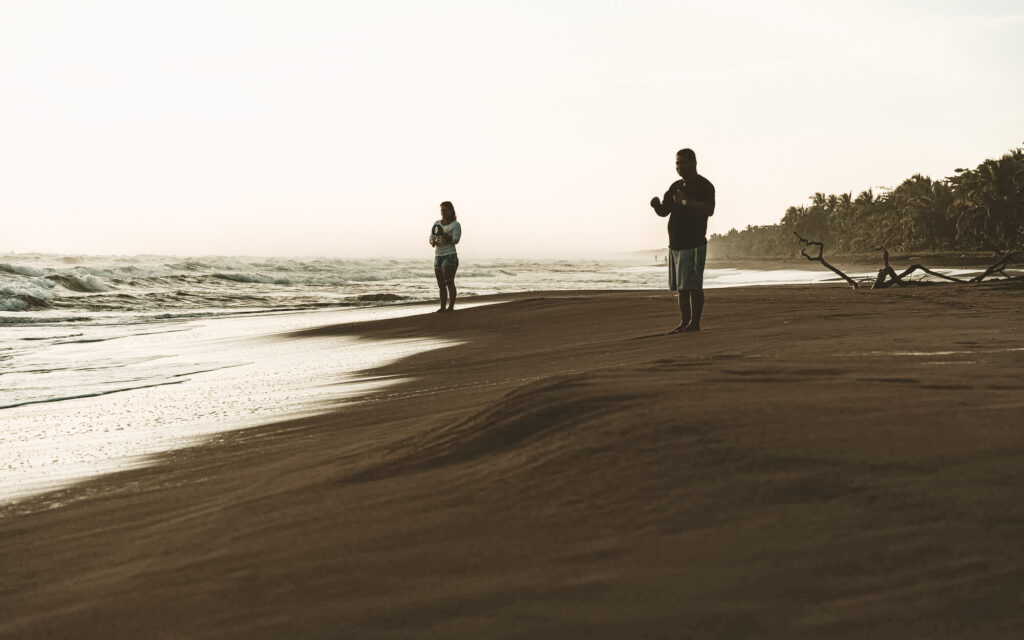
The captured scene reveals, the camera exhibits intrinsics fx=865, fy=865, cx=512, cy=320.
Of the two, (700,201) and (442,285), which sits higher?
(700,201)

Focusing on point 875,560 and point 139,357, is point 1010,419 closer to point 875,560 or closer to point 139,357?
point 875,560

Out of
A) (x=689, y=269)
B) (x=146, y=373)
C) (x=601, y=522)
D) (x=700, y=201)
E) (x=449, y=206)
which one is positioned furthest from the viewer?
(x=449, y=206)

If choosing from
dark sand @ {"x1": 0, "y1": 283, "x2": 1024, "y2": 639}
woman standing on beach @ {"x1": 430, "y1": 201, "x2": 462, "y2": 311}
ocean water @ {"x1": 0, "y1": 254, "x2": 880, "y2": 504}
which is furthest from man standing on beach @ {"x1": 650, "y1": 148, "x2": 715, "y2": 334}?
woman standing on beach @ {"x1": 430, "y1": 201, "x2": 462, "y2": 311}

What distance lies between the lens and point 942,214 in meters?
57.8

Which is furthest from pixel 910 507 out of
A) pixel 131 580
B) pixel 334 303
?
pixel 334 303

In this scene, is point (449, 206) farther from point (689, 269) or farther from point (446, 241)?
point (689, 269)

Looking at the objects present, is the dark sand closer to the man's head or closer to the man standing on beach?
the man standing on beach

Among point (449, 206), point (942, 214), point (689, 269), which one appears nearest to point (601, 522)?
point (689, 269)

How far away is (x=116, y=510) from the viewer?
3.05 meters

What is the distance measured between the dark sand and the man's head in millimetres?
4116

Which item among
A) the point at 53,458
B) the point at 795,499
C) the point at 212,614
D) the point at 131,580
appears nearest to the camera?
the point at 212,614

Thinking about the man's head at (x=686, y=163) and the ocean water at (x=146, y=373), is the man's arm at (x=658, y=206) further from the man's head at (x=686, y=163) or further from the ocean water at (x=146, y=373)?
the ocean water at (x=146, y=373)

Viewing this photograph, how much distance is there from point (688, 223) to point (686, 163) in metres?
0.53

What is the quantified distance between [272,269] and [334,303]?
2178cm
